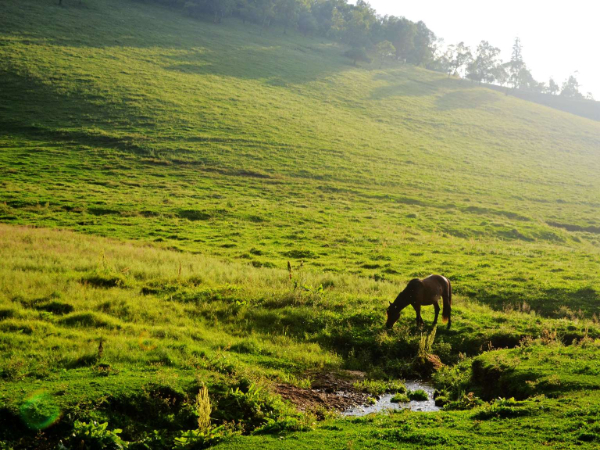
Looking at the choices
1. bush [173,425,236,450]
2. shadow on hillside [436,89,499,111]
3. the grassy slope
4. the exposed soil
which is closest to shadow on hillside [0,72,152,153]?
the grassy slope

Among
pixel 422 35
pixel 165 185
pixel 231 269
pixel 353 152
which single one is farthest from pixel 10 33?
pixel 422 35

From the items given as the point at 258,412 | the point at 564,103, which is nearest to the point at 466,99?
the point at 564,103

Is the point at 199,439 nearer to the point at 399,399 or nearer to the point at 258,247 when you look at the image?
the point at 399,399

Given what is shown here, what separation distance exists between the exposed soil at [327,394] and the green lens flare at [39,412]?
446cm

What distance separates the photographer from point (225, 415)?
871 cm

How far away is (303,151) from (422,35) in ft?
379

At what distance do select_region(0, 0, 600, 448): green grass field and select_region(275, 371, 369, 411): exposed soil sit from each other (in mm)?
496

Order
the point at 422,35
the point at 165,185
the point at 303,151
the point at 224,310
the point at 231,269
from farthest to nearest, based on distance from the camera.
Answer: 1. the point at 422,35
2. the point at 303,151
3. the point at 165,185
4. the point at 231,269
5. the point at 224,310

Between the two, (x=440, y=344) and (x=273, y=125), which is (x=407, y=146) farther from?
(x=440, y=344)

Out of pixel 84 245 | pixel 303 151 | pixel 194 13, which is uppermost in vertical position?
pixel 194 13

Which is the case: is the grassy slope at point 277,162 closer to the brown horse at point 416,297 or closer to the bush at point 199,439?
the brown horse at point 416,297

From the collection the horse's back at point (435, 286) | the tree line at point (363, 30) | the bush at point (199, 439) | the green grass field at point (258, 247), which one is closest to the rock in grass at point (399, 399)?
the green grass field at point (258, 247)

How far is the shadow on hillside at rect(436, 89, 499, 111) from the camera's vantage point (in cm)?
9844

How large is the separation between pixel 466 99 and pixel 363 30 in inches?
1689
